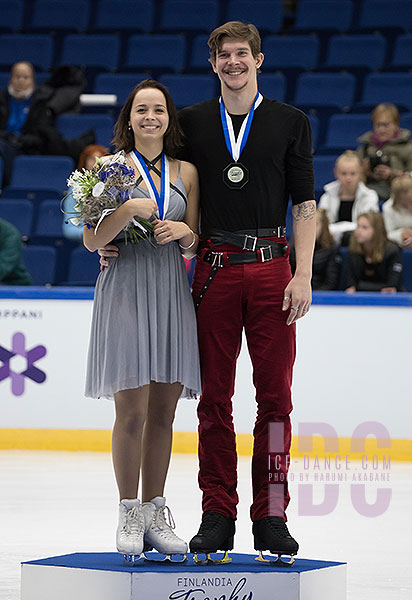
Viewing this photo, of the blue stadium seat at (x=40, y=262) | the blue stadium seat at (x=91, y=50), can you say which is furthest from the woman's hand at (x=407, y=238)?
the blue stadium seat at (x=91, y=50)

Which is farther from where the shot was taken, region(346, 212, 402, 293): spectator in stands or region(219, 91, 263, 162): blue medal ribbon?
region(346, 212, 402, 293): spectator in stands

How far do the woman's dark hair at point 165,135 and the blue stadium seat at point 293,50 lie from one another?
7.12 metres

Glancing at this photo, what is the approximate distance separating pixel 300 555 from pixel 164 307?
4.79 feet

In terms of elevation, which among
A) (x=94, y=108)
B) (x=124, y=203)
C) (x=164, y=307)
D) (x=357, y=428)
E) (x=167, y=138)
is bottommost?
(x=357, y=428)

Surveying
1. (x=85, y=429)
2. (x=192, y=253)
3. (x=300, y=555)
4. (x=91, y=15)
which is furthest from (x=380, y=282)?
(x=91, y=15)

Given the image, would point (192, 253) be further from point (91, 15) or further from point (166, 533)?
point (91, 15)

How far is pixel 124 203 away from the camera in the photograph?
3.43 metres

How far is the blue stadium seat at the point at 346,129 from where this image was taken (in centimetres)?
947

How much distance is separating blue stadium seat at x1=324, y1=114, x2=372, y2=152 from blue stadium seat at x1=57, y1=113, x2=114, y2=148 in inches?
79.2

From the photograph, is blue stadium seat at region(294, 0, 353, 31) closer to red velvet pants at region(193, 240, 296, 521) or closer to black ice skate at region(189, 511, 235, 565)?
red velvet pants at region(193, 240, 296, 521)

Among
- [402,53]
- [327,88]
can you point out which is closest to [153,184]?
[327,88]

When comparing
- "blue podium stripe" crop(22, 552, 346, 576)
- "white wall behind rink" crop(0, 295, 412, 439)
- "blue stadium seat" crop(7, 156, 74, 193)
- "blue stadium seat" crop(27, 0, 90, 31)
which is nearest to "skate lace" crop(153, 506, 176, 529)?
"blue podium stripe" crop(22, 552, 346, 576)

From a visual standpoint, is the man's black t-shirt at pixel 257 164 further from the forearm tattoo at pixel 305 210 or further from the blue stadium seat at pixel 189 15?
the blue stadium seat at pixel 189 15

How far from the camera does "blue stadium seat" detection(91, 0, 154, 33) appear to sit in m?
11.2
